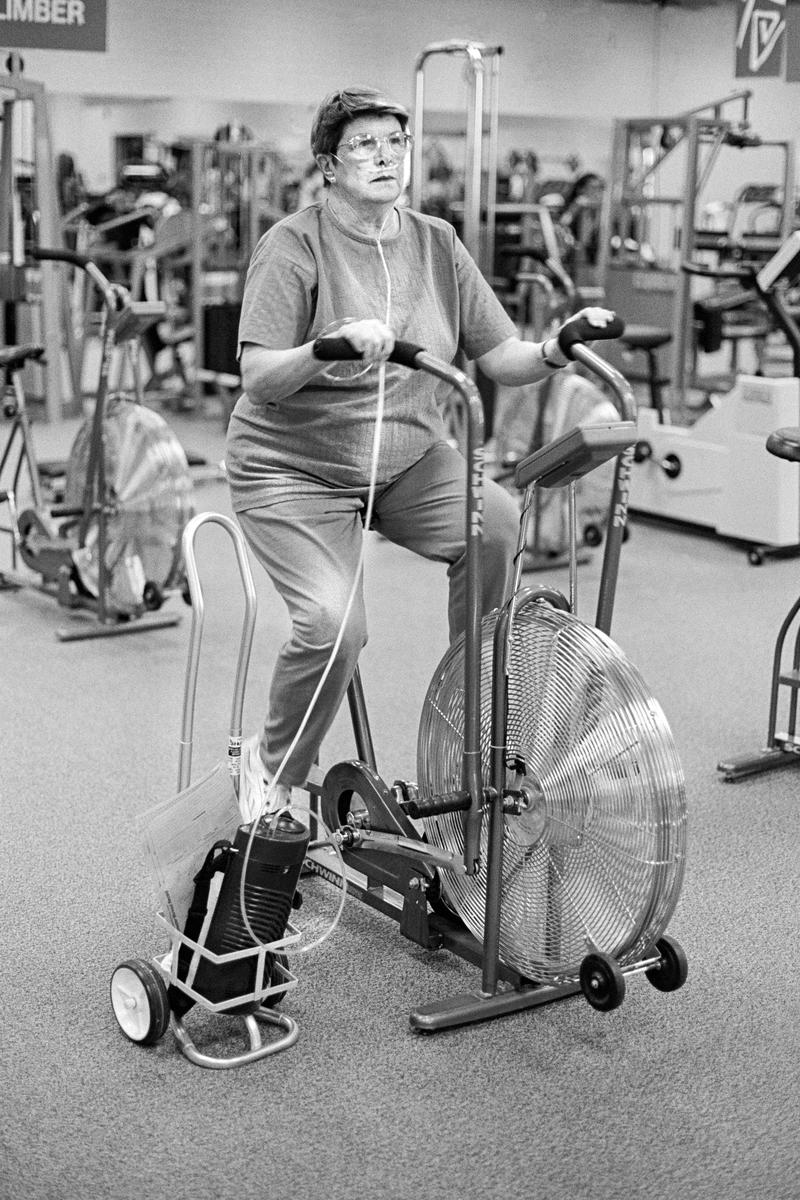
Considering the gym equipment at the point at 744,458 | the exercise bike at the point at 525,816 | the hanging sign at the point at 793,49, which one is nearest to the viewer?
the exercise bike at the point at 525,816

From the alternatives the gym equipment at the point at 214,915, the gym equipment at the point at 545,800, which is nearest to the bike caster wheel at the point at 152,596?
the gym equipment at the point at 545,800

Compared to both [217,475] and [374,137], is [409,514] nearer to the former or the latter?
[374,137]

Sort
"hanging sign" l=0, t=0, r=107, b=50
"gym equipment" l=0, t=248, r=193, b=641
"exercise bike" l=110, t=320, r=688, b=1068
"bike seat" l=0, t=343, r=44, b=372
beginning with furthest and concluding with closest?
→ "hanging sign" l=0, t=0, r=107, b=50 → "bike seat" l=0, t=343, r=44, b=372 → "gym equipment" l=0, t=248, r=193, b=641 → "exercise bike" l=110, t=320, r=688, b=1068

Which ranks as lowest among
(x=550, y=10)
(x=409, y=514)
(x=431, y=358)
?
(x=409, y=514)

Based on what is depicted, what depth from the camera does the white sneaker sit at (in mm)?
2637

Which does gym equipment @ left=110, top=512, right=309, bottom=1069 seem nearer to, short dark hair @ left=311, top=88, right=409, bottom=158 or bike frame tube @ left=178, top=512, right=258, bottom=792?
bike frame tube @ left=178, top=512, right=258, bottom=792

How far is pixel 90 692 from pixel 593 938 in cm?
236

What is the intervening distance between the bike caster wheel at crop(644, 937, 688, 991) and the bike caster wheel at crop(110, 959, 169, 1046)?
810mm

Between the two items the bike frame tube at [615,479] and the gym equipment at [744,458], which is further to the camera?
the gym equipment at [744,458]

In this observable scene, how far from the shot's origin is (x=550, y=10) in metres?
13.6

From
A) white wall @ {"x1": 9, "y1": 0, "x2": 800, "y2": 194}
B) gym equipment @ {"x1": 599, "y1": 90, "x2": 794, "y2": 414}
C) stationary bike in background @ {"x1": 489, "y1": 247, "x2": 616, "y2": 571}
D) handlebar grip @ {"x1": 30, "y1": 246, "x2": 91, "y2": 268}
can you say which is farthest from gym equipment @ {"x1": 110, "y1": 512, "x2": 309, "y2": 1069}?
white wall @ {"x1": 9, "y1": 0, "x2": 800, "y2": 194}

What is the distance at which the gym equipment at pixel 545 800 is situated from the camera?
7.60ft

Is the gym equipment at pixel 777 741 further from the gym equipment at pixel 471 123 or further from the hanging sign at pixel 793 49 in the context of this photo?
the hanging sign at pixel 793 49

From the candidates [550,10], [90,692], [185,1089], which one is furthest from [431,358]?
[550,10]
